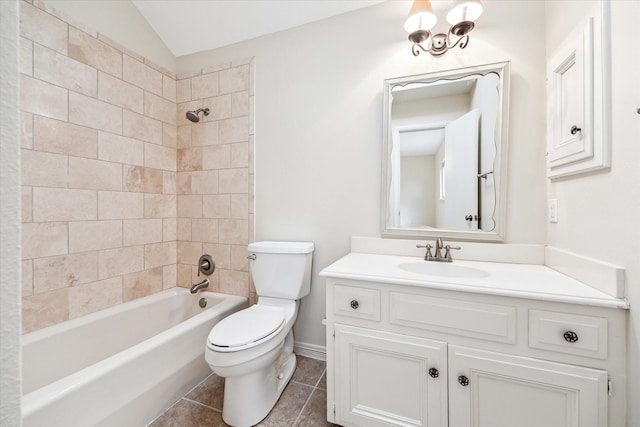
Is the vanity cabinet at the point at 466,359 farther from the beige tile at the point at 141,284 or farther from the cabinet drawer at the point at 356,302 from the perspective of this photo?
the beige tile at the point at 141,284

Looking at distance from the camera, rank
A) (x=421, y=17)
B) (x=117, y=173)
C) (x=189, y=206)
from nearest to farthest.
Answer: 1. (x=421, y=17)
2. (x=117, y=173)
3. (x=189, y=206)

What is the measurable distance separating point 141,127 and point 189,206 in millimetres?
660

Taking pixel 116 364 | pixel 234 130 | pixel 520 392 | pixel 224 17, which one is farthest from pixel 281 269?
pixel 224 17

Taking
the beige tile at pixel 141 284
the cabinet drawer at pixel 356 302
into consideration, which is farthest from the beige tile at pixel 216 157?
the cabinet drawer at pixel 356 302

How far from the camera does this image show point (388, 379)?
116 cm

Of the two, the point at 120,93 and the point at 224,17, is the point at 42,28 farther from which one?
the point at 224,17

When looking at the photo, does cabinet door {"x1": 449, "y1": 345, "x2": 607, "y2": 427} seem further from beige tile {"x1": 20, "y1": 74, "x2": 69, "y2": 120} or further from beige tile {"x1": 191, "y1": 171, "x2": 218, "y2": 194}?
beige tile {"x1": 20, "y1": 74, "x2": 69, "y2": 120}

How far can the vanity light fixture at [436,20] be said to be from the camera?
4.50ft

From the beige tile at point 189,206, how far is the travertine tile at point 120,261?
1.30 feet

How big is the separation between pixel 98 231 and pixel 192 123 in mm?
1027

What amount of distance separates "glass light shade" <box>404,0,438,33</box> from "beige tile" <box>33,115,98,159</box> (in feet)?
6.50

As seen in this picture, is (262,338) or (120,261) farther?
(120,261)

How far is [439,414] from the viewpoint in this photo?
3.57ft

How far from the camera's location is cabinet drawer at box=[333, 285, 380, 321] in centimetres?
118
